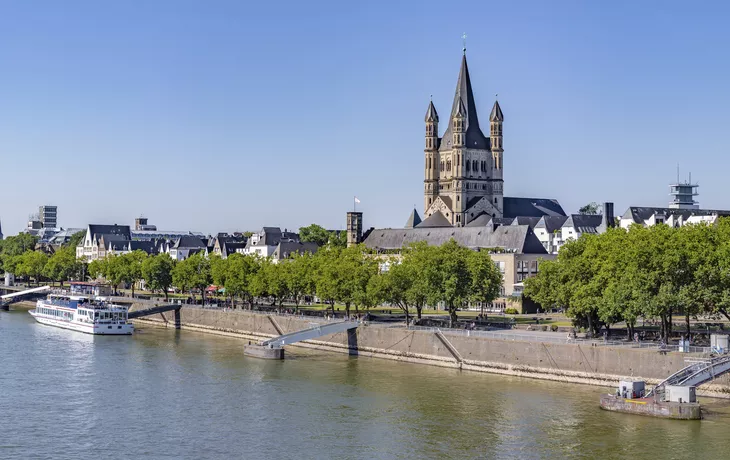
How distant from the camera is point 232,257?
14688cm

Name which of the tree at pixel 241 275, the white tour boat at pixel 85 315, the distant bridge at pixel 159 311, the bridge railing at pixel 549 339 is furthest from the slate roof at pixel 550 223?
the bridge railing at pixel 549 339

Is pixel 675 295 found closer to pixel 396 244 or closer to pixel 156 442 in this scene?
pixel 156 442

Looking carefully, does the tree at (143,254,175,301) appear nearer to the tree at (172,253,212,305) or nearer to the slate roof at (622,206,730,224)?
the tree at (172,253,212,305)

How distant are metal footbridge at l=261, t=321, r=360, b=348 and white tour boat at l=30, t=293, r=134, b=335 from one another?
31.6m

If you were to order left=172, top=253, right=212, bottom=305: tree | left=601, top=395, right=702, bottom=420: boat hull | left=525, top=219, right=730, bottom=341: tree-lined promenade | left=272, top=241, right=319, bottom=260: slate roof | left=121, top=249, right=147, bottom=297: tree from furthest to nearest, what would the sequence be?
left=272, top=241, right=319, bottom=260: slate roof, left=121, top=249, right=147, bottom=297: tree, left=172, top=253, right=212, bottom=305: tree, left=525, top=219, right=730, bottom=341: tree-lined promenade, left=601, top=395, right=702, bottom=420: boat hull

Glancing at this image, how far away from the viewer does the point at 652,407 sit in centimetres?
6388

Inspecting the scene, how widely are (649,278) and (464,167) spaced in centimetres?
11561

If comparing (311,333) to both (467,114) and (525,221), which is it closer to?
(525,221)

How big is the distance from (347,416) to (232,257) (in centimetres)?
8381

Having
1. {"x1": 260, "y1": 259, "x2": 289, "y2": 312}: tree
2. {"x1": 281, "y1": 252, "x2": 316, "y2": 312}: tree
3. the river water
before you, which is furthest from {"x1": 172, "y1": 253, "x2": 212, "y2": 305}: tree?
the river water

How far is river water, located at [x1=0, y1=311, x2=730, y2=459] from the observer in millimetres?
56562

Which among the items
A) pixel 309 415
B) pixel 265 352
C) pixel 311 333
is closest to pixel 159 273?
pixel 311 333

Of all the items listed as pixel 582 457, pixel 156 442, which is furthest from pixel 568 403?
pixel 156 442

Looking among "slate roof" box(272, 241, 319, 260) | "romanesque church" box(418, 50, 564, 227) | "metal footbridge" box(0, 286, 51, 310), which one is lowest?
"metal footbridge" box(0, 286, 51, 310)
